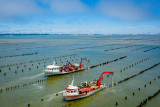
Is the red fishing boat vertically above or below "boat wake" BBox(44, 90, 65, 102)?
above

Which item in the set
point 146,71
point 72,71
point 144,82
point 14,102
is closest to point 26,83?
point 14,102

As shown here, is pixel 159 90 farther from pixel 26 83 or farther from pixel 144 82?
pixel 26 83

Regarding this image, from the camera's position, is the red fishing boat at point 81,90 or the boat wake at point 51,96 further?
the boat wake at point 51,96

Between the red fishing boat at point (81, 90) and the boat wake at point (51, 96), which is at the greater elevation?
the red fishing boat at point (81, 90)

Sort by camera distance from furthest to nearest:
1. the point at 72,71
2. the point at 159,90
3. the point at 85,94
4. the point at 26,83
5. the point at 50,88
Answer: the point at 72,71 → the point at 26,83 → the point at 50,88 → the point at 159,90 → the point at 85,94

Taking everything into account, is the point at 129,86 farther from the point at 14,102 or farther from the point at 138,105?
the point at 14,102

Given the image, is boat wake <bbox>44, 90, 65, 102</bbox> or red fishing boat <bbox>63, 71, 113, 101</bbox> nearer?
red fishing boat <bbox>63, 71, 113, 101</bbox>

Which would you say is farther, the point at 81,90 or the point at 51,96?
the point at 51,96

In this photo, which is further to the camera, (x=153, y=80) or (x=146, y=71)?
(x=146, y=71)

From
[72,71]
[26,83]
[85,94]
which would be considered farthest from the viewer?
[72,71]

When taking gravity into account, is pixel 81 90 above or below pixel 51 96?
above
